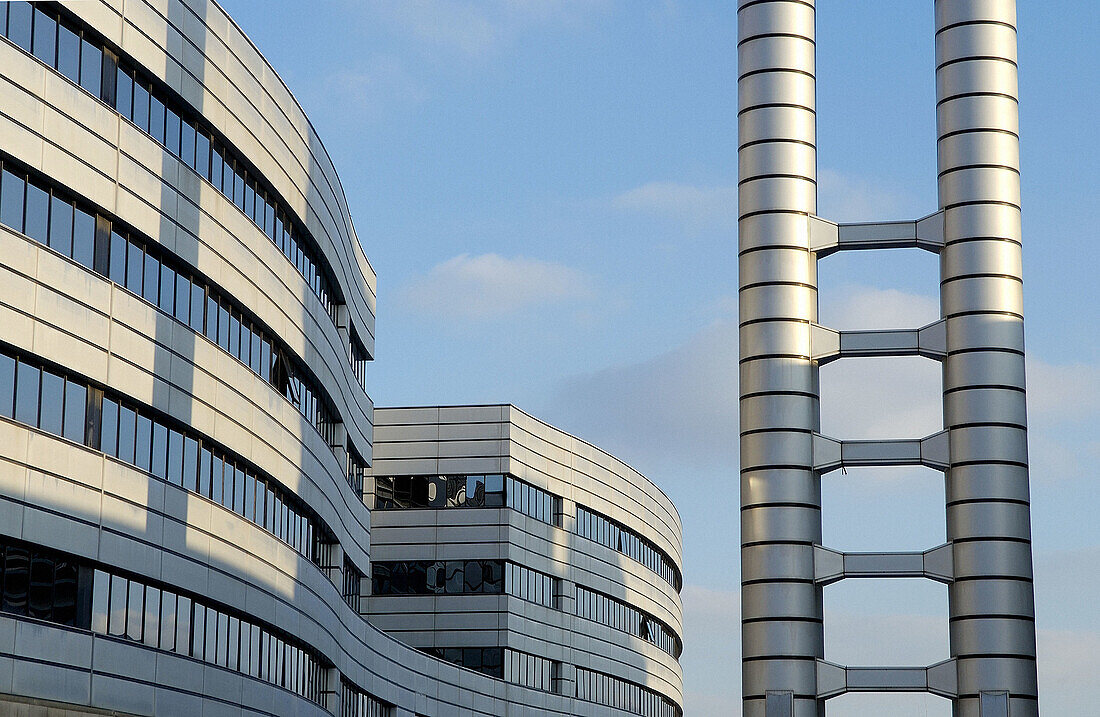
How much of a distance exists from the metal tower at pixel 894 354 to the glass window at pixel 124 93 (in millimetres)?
18258

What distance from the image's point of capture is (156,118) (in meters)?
42.4

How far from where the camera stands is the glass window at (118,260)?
4012 centimetres

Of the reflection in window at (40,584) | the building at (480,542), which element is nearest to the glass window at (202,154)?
the reflection in window at (40,584)

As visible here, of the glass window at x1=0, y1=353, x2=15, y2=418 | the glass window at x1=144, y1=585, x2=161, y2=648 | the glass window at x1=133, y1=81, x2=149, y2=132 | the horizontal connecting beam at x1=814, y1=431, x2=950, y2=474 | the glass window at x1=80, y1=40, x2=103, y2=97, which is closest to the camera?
the glass window at x1=0, y1=353, x2=15, y2=418

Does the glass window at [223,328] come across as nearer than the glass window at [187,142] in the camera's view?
No

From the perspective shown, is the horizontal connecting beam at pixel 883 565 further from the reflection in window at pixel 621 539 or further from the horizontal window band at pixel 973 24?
the reflection in window at pixel 621 539

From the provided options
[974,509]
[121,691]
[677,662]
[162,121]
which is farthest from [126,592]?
[677,662]

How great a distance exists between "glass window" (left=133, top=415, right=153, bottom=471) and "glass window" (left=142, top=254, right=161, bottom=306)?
3019 mm

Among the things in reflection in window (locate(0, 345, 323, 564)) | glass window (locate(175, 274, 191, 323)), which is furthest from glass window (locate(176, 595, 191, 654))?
glass window (locate(175, 274, 191, 323))

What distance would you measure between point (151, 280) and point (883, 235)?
21.3 metres

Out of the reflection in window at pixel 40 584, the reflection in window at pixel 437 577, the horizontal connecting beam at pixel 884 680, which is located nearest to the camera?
the reflection in window at pixel 40 584

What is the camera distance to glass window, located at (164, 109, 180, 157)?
1689 inches

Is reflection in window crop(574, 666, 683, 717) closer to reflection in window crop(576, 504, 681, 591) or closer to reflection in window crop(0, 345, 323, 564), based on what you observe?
reflection in window crop(576, 504, 681, 591)

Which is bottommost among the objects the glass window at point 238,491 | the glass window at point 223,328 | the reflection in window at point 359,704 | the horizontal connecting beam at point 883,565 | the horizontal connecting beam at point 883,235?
the reflection in window at point 359,704
